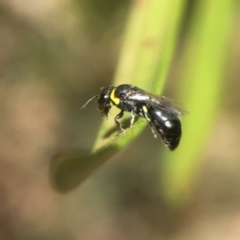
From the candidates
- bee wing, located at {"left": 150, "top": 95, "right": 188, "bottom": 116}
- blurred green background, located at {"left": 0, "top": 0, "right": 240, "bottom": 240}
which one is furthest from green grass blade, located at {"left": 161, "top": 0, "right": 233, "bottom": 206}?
blurred green background, located at {"left": 0, "top": 0, "right": 240, "bottom": 240}

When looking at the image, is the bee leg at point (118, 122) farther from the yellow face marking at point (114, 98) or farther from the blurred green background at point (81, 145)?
the blurred green background at point (81, 145)

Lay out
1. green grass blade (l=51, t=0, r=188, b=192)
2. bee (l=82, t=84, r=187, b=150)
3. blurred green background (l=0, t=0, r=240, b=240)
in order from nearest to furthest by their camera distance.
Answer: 1. green grass blade (l=51, t=0, r=188, b=192)
2. bee (l=82, t=84, r=187, b=150)
3. blurred green background (l=0, t=0, r=240, b=240)

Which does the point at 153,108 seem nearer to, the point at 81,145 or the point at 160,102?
the point at 160,102

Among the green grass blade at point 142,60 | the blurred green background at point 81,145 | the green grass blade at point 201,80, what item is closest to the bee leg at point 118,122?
the green grass blade at point 142,60


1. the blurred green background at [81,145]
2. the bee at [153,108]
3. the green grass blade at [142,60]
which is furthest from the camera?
the blurred green background at [81,145]

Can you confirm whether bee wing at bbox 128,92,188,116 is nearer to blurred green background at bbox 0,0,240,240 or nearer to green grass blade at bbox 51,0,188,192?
green grass blade at bbox 51,0,188,192

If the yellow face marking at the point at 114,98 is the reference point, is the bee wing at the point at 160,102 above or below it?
below
